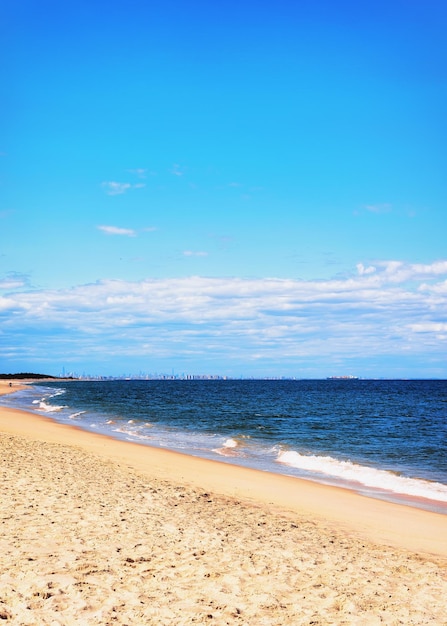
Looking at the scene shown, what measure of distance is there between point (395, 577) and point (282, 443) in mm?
21420

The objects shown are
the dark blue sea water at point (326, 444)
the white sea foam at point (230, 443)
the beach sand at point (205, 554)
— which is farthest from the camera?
the white sea foam at point (230, 443)

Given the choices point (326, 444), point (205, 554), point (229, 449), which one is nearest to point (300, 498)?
point (205, 554)

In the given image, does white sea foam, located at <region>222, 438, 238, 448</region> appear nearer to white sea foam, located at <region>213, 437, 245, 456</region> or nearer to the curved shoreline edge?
white sea foam, located at <region>213, 437, 245, 456</region>

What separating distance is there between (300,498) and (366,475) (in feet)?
19.6

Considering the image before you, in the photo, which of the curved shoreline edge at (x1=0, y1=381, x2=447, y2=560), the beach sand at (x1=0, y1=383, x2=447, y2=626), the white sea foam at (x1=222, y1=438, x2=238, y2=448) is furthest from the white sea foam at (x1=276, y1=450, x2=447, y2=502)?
the white sea foam at (x1=222, y1=438, x2=238, y2=448)

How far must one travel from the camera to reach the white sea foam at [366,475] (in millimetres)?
17516

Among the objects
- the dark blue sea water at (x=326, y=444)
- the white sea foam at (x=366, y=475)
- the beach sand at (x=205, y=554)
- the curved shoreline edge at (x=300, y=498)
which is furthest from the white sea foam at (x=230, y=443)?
the beach sand at (x=205, y=554)

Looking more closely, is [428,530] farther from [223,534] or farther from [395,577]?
[223,534]

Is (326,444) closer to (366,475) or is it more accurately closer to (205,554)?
(366,475)

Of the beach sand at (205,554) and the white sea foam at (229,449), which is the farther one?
the white sea foam at (229,449)

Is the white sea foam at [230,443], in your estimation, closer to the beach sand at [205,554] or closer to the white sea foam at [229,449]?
the white sea foam at [229,449]

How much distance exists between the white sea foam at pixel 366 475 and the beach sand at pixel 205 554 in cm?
253

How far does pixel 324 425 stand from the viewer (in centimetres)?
4084

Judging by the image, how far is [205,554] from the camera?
8.88m
